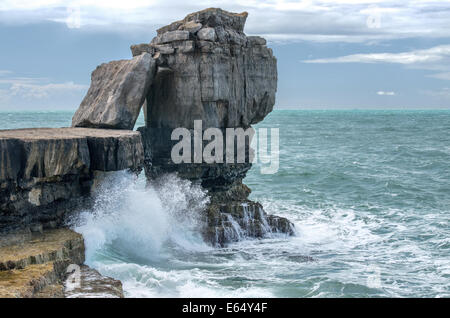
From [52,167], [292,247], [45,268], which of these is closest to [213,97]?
[292,247]

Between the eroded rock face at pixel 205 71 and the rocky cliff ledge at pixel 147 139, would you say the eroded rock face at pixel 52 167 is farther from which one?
the eroded rock face at pixel 205 71

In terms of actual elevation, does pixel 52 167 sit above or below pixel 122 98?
below

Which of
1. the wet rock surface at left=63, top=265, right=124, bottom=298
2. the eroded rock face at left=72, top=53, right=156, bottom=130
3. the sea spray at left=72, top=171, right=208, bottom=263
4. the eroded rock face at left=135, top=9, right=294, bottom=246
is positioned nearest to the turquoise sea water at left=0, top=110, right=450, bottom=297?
the sea spray at left=72, top=171, right=208, bottom=263

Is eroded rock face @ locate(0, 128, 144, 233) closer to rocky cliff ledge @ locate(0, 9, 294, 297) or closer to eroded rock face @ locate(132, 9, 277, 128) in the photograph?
rocky cliff ledge @ locate(0, 9, 294, 297)

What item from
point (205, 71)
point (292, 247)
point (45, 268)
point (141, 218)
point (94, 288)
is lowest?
point (292, 247)

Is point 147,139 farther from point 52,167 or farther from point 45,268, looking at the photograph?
point 45,268

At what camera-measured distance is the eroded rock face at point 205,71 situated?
15.7 metres

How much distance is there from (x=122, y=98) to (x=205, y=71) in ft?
8.85

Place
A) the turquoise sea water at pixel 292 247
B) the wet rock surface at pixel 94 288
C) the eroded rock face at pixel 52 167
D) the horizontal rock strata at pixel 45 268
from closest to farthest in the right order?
the horizontal rock strata at pixel 45 268
the wet rock surface at pixel 94 288
the eroded rock face at pixel 52 167
the turquoise sea water at pixel 292 247

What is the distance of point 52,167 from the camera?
11219mm

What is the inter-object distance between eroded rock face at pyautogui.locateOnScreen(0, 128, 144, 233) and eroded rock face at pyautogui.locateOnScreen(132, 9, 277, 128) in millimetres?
3433

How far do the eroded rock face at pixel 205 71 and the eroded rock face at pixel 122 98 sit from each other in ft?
2.84

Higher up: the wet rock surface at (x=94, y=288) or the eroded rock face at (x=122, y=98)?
the eroded rock face at (x=122, y=98)

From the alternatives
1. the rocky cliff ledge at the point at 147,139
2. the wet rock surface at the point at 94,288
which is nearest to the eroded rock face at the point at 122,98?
the rocky cliff ledge at the point at 147,139
